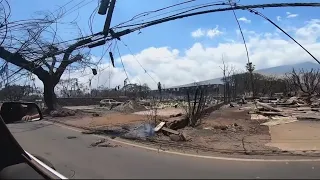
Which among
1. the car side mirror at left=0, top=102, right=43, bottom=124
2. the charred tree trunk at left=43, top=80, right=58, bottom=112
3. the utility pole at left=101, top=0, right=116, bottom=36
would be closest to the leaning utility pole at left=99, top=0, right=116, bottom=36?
the utility pole at left=101, top=0, right=116, bottom=36

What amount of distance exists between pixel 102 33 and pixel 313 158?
9.82m

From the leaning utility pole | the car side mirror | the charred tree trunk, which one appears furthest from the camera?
the charred tree trunk

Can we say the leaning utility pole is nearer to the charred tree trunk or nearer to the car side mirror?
the car side mirror

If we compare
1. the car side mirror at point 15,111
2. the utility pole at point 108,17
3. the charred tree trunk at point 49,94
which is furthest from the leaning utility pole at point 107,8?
the charred tree trunk at point 49,94

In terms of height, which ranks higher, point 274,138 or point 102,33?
point 102,33

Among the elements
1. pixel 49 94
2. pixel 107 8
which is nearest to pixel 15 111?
pixel 107 8

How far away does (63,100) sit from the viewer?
47.6 meters

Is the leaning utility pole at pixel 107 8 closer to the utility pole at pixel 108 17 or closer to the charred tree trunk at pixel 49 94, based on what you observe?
the utility pole at pixel 108 17

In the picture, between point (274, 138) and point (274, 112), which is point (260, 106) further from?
point (274, 138)

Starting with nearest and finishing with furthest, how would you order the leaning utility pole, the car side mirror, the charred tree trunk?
1. the car side mirror
2. the leaning utility pole
3. the charred tree trunk

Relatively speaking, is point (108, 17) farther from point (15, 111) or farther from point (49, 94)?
point (49, 94)

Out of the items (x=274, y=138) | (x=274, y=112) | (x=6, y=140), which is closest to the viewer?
(x=6, y=140)

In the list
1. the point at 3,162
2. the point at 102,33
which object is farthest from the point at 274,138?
the point at 3,162

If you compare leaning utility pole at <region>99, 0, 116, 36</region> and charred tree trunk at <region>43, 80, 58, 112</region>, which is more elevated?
leaning utility pole at <region>99, 0, 116, 36</region>
